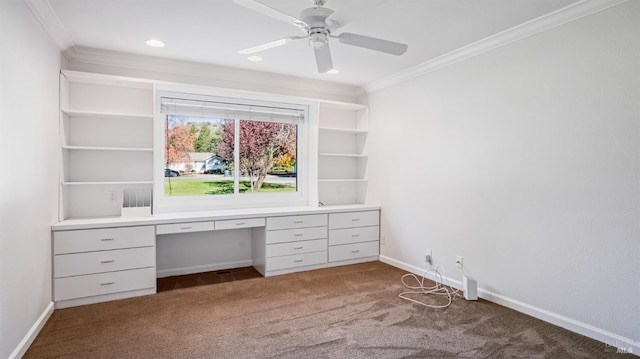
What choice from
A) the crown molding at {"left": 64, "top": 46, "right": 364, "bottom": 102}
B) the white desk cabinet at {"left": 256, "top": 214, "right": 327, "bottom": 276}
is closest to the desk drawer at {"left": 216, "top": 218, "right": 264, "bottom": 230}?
the white desk cabinet at {"left": 256, "top": 214, "right": 327, "bottom": 276}

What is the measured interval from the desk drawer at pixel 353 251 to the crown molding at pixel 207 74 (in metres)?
1.99

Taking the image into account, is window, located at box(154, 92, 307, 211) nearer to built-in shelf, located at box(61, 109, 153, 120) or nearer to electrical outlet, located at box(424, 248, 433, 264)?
built-in shelf, located at box(61, 109, 153, 120)

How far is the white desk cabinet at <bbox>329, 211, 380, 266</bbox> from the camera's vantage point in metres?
4.25

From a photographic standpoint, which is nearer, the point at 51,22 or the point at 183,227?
the point at 51,22

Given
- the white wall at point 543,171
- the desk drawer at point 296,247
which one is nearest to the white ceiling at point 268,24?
the white wall at point 543,171

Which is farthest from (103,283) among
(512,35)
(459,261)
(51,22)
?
(512,35)

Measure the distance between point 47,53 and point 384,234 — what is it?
3.83 meters

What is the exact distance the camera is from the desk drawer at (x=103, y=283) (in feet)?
9.76

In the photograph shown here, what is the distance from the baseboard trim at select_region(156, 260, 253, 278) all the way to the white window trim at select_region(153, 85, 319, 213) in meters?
0.67

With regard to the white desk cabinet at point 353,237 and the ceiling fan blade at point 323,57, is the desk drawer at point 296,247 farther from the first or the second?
the ceiling fan blade at point 323,57

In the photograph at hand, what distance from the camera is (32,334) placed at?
239cm

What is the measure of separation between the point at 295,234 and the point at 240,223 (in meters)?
0.65

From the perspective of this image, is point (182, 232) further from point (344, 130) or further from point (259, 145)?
point (344, 130)

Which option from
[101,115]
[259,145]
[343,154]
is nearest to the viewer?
[101,115]
